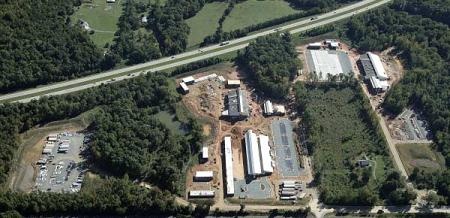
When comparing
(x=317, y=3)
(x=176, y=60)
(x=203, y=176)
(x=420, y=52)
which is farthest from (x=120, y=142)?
(x=420, y=52)

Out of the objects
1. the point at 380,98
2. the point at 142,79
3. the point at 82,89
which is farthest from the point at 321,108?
the point at 82,89

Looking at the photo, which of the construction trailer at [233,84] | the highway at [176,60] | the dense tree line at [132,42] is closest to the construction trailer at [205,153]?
the construction trailer at [233,84]

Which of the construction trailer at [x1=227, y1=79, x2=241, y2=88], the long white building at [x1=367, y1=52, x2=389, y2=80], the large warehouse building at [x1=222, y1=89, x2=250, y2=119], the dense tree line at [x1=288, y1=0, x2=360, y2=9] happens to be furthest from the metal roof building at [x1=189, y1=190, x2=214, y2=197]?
the dense tree line at [x1=288, y1=0, x2=360, y2=9]

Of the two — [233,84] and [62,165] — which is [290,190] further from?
[62,165]

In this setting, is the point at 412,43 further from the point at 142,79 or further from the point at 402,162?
the point at 142,79

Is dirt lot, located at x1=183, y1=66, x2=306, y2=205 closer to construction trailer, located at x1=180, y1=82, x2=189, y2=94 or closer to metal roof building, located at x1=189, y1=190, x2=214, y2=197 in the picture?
construction trailer, located at x1=180, y1=82, x2=189, y2=94
